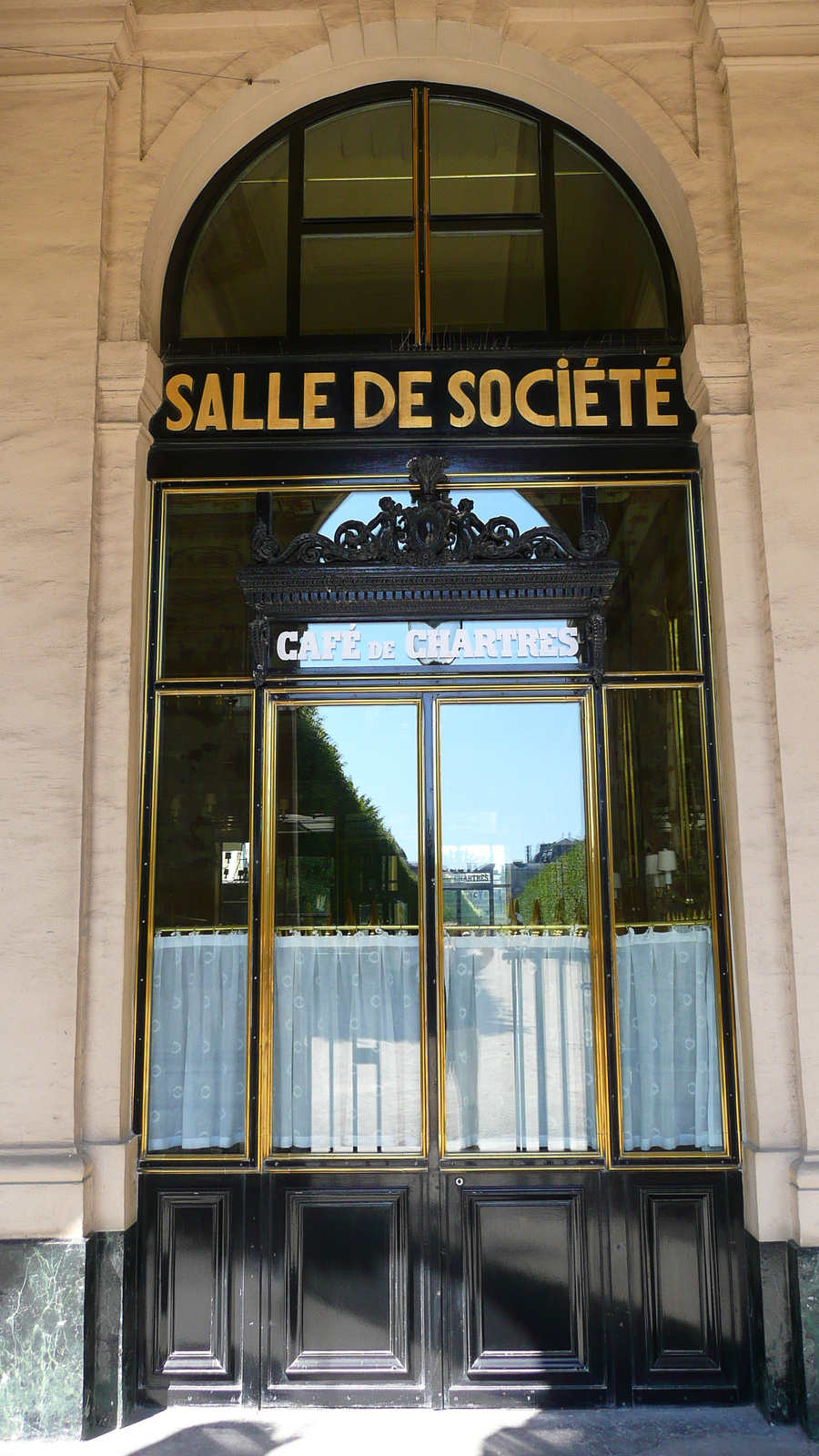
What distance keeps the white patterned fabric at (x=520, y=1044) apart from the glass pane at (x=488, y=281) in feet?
11.5

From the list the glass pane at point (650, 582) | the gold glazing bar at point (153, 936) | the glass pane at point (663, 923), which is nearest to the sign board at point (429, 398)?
→ the glass pane at point (650, 582)

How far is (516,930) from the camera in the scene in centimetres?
533

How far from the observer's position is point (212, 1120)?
5.22 metres

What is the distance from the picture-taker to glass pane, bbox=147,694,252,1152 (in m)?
5.23

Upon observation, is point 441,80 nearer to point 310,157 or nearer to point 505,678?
point 310,157

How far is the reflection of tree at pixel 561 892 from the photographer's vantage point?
533 centimetres

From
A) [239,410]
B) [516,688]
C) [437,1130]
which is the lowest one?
[437,1130]

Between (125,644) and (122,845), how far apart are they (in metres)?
1.04

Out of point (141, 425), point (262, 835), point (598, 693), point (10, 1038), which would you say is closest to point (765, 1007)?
point (598, 693)

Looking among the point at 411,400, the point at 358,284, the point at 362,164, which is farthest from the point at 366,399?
the point at 362,164

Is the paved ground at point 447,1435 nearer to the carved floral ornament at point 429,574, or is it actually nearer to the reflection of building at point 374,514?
the reflection of building at point 374,514

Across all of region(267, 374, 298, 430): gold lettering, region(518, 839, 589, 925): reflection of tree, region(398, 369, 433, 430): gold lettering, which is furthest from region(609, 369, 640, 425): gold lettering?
region(518, 839, 589, 925): reflection of tree

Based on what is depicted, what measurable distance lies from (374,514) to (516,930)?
7.83ft

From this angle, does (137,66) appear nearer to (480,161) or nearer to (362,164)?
(362,164)
